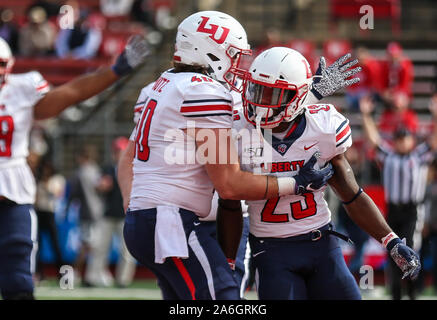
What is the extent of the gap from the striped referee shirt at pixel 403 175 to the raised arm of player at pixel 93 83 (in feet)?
14.5

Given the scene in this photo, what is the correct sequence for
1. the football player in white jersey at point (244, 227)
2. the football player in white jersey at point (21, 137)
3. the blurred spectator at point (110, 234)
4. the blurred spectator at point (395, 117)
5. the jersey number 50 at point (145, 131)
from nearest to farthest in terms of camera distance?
the jersey number 50 at point (145, 131) → the football player in white jersey at point (244, 227) → the football player in white jersey at point (21, 137) → the blurred spectator at point (110, 234) → the blurred spectator at point (395, 117)

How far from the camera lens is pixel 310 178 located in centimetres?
387

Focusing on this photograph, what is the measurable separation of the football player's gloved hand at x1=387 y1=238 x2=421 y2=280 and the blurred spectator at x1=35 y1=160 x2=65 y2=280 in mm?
6299

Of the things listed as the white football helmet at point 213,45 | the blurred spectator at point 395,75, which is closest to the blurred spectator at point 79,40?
the blurred spectator at point 395,75

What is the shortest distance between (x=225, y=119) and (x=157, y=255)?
666mm

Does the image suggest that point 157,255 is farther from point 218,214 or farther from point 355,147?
point 355,147

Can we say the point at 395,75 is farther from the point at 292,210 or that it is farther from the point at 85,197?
the point at 292,210

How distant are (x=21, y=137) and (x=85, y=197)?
5948 mm

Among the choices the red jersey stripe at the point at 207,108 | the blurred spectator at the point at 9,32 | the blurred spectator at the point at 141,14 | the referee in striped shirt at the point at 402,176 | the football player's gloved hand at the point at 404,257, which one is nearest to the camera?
the red jersey stripe at the point at 207,108

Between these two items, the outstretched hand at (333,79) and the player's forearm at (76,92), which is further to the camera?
the player's forearm at (76,92)

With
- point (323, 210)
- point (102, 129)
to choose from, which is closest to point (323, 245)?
point (323, 210)

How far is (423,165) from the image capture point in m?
8.96

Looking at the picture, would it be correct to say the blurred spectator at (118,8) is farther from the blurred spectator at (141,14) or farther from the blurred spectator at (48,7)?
the blurred spectator at (48,7)

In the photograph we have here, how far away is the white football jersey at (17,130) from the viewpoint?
4.86 meters
